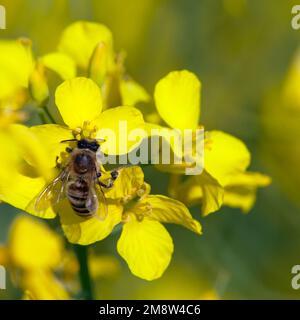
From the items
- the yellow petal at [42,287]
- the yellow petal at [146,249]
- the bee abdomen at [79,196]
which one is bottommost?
the yellow petal at [42,287]

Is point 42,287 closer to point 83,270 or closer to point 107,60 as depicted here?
point 83,270

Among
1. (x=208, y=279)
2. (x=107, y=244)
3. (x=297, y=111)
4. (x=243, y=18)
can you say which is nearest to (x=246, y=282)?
(x=208, y=279)

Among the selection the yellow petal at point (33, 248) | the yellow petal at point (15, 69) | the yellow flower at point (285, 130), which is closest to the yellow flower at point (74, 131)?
the yellow petal at point (15, 69)

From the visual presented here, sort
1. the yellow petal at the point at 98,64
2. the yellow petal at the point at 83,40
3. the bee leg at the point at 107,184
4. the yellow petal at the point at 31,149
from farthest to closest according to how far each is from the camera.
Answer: the yellow petal at the point at 83,40 → the yellow petal at the point at 98,64 → the bee leg at the point at 107,184 → the yellow petal at the point at 31,149

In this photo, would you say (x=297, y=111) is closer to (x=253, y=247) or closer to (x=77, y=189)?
(x=253, y=247)

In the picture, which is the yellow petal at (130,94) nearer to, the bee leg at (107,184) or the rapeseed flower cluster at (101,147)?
the rapeseed flower cluster at (101,147)

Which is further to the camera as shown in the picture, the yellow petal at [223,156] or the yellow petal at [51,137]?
the yellow petal at [223,156]
